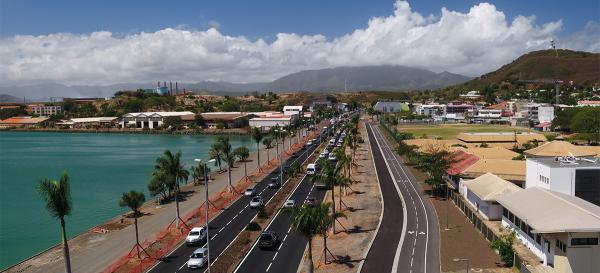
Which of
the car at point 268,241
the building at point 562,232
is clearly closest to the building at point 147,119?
the car at point 268,241

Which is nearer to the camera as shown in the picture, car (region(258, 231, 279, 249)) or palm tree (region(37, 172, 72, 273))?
palm tree (region(37, 172, 72, 273))

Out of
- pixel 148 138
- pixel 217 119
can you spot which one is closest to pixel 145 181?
pixel 148 138

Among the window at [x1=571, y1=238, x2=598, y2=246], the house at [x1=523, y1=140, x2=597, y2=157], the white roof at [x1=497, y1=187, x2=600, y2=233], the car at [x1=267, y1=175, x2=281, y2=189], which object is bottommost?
the car at [x1=267, y1=175, x2=281, y2=189]

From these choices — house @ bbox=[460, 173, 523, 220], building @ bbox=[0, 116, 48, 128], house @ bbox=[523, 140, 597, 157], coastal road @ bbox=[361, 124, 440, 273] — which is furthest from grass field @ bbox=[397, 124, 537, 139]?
building @ bbox=[0, 116, 48, 128]

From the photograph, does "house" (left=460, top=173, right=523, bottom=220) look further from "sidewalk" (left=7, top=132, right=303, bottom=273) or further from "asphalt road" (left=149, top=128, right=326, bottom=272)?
"sidewalk" (left=7, top=132, right=303, bottom=273)

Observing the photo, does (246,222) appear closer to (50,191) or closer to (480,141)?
(50,191)

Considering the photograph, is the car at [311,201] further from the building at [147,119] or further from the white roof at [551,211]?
the building at [147,119]
